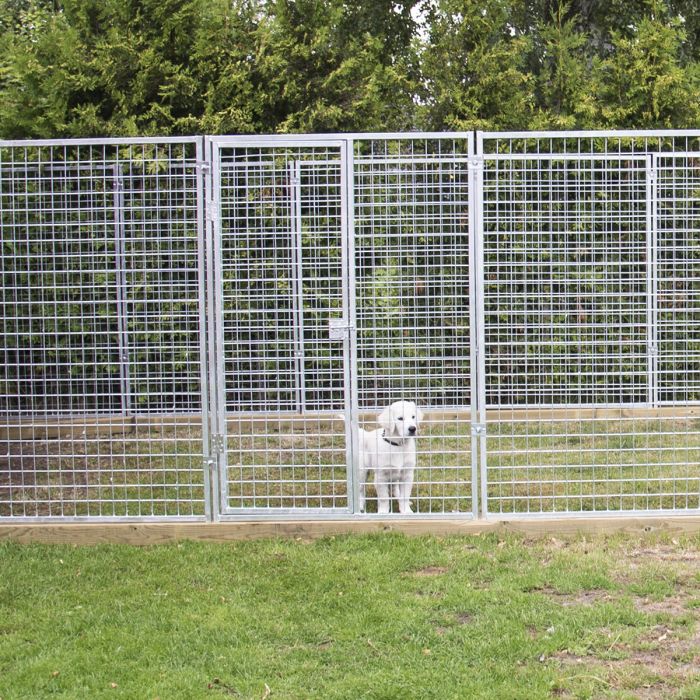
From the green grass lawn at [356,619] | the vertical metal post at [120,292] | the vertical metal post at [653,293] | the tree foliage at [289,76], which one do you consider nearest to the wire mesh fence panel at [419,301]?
the tree foliage at [289,76]

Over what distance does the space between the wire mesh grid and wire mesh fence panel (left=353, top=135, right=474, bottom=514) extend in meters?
0.27

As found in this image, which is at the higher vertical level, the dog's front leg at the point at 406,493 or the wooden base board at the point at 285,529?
the dog's front leg at the point at 406,493

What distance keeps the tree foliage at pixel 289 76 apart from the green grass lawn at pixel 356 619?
16.8ft

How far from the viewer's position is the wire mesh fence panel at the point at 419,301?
5.20m

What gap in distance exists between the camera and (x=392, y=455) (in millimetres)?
5395

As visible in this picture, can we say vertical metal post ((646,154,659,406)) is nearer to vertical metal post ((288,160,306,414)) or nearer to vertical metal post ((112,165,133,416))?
vertical metal post ((288,160,306,414))

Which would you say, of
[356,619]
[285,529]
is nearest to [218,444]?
[285,529]

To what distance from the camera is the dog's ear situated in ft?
17.6

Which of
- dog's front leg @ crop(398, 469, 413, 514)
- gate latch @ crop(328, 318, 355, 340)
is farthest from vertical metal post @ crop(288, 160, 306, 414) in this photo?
dog's front leg @ crop(398, 469, 413, 514)

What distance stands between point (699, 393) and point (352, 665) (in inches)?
256

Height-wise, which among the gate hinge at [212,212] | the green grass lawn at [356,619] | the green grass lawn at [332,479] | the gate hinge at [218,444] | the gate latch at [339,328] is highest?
the gate hinge at [212,212]

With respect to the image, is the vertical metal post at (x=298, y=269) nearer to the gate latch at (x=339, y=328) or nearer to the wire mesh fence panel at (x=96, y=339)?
the gate latch at (x=339, y=328)

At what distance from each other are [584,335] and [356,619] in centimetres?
370

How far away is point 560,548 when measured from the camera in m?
4.88
